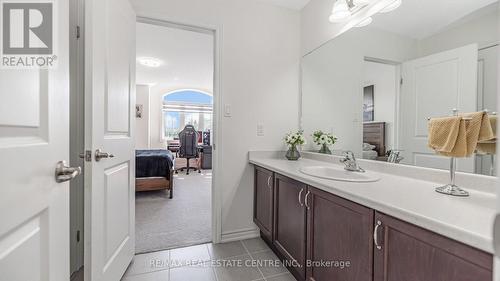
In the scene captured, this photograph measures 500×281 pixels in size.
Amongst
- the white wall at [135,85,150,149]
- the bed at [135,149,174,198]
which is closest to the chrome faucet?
the bed at [135,149,174,198]

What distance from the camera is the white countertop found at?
61 cm

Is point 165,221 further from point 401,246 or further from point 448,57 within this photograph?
point 448,57

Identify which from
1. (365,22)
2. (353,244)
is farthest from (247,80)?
(353,244)

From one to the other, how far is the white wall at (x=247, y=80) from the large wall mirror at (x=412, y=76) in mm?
489

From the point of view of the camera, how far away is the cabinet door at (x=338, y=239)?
0.93m

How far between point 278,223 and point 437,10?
5.55ft

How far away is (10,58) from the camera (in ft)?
1.75

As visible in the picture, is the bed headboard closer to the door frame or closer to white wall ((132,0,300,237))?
white wall ((132,0,300,237))

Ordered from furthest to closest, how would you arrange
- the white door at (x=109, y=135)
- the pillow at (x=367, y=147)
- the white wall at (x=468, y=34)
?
1. the pillow at (x=367, y=147)
2. the white door at (x=109, y=135)
3. the white wall at (x=468, y=34)

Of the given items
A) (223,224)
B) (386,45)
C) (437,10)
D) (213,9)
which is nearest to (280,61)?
(213,9)

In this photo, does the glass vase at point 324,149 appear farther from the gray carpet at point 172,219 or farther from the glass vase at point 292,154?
the gray carpet at point 172,219

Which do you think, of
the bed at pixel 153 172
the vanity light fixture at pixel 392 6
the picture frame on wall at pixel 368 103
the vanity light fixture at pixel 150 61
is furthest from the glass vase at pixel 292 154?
the vanity light fixture at pixel 150 61

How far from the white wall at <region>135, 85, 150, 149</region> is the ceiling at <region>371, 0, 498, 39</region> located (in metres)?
6.35

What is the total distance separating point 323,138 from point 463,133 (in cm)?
124
